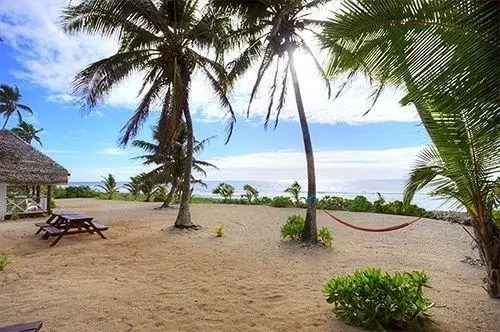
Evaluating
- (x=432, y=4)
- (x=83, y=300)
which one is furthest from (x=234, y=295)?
(x=432, y=4)

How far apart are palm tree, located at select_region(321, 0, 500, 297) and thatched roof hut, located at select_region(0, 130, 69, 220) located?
14.0m

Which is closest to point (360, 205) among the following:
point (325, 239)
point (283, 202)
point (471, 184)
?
point (283, 202)

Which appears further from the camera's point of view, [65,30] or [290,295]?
[65,30]

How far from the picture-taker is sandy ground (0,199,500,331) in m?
3.99

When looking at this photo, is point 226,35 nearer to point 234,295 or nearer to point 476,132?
point 234,295

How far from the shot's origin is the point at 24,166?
13.5 metres

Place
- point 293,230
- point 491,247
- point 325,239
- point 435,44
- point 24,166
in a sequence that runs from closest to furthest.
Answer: point 435,44 → point 491,247 → point 325,239 → point 293,230 → point 24,166

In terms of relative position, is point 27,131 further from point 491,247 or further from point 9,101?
point 491,247

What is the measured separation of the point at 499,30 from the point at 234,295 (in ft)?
13.8

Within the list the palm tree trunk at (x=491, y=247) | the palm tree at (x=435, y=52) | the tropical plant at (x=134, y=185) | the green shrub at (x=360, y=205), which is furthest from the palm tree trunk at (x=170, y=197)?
the palm tree at (x=435, y=52)

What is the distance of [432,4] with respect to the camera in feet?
7.80

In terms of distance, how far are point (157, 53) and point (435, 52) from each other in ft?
30.2

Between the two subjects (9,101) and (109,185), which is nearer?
(109,185)

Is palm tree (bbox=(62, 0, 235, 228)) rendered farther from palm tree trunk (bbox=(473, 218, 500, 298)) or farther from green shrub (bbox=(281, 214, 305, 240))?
palm tree trunk (bbox=(473, 218, 500, 298))
